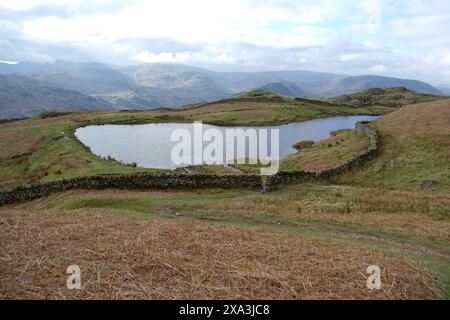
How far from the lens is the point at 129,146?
2852 inches

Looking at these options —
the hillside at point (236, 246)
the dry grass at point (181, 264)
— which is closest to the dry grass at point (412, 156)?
the hillside at point (236, 246)

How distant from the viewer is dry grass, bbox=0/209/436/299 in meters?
9.48

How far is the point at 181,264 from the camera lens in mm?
10852

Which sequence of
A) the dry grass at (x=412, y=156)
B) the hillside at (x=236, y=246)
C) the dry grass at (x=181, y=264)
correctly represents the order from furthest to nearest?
the dry grass at (x=412, y=156)
the hillside at (x=236, y=246)
the dry grass at (x=181, y=264)

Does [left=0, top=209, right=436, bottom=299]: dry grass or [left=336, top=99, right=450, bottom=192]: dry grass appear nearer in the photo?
[left=0, top=209, right=436, bottom=299]: dry grass

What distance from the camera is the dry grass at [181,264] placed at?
9484 mm

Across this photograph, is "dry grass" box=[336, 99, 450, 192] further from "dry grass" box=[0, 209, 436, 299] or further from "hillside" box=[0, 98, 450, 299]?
"dry grass" box=[0, 209, 436, 299]

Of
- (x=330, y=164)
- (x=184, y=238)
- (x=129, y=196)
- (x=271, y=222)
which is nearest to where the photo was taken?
(x=184, y=238)

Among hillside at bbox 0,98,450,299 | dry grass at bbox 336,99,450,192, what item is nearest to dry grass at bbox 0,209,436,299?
hillside at bbox 0,98,450,299

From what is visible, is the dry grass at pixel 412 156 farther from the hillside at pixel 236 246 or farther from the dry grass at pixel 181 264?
the dry grass at pixel 181 264

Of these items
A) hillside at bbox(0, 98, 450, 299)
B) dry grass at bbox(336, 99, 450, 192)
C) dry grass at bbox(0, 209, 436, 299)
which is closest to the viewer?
dry grass at bbox(0, 209, 436, 299)

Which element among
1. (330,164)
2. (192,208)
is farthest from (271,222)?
(330,164)

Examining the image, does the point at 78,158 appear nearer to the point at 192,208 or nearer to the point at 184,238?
the point at 192,208
